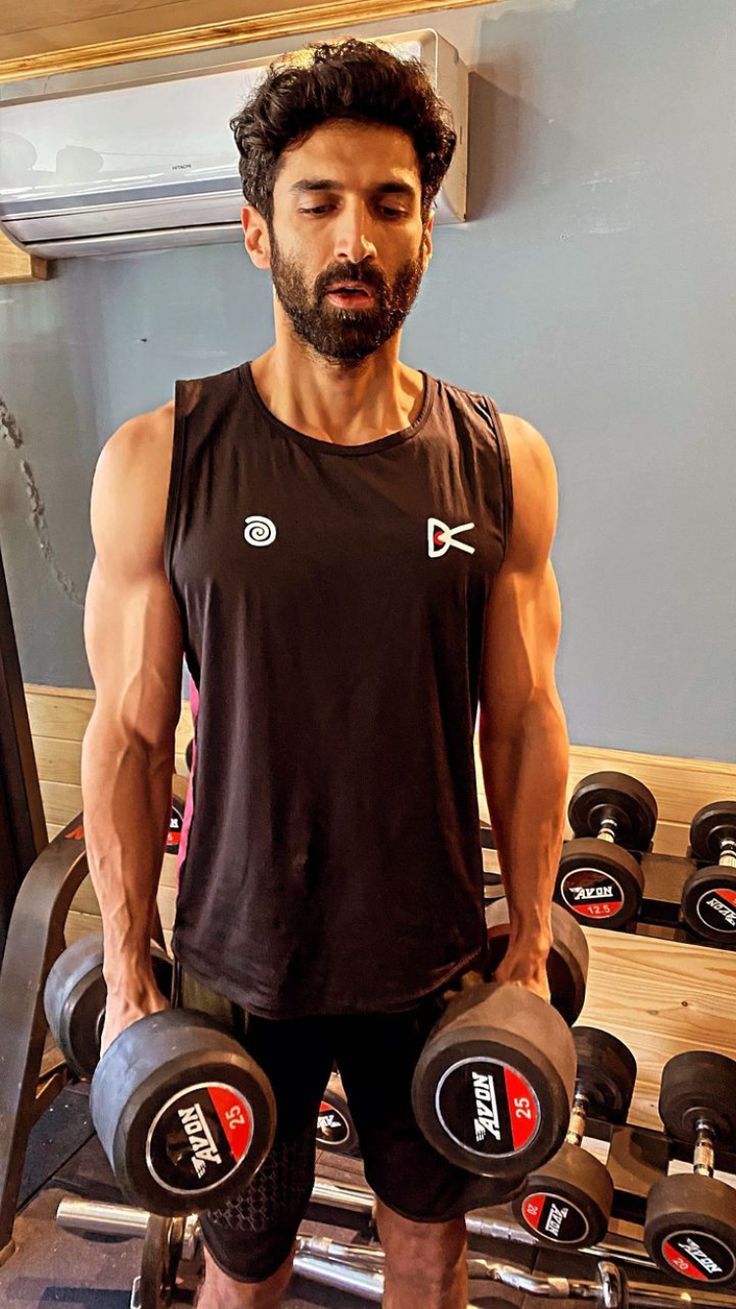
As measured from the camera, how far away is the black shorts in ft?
3.52

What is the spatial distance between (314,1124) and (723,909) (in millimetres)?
740

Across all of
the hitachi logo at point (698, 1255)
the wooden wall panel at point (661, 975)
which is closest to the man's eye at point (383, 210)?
the wooden wall panel at point (661, 975)

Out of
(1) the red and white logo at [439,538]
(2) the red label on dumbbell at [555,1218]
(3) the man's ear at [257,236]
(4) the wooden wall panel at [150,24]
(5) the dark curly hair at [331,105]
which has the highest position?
(4) the wooden wall panel at [150,24]

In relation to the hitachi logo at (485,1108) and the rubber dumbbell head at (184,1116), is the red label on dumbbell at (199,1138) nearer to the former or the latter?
→ the rubber dumbbell head at (184,1116)

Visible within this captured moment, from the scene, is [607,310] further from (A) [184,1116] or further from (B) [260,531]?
(A) [184,1116]

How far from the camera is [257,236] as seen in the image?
3.26 feet

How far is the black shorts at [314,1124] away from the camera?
107 cm

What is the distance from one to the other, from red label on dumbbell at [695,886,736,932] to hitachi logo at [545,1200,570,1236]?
48 centimetres

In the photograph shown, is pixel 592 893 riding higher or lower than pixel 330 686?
lower

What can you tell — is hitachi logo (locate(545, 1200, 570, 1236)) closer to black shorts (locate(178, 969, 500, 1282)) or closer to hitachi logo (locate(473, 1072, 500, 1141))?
black shorts (locate(178, 969, 500, 1282))

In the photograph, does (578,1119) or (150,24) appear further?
(150,24)

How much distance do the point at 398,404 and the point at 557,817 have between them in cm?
50

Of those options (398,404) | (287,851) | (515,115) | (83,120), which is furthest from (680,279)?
(287,851)

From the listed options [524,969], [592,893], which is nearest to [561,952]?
[524,969]
